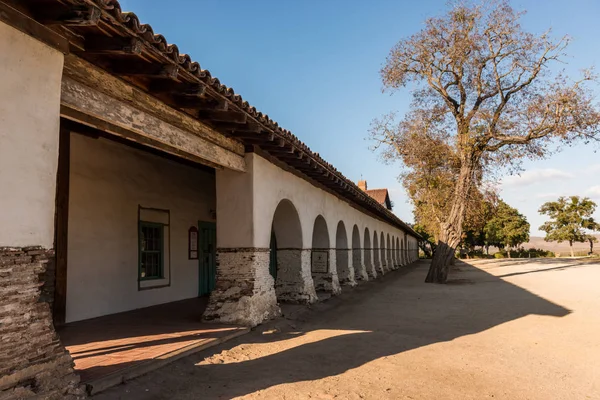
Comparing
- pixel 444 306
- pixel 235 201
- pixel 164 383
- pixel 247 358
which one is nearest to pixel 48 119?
pixel 164 383

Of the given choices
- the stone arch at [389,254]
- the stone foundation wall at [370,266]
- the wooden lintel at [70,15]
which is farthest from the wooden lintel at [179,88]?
the stone arch at [389,254]

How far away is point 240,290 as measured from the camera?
714cm

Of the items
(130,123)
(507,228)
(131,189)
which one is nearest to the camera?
(130,123)

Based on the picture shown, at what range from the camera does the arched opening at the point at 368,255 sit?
1837 cm

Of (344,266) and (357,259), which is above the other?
(357,259)

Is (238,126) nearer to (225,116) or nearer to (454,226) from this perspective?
(225,116)

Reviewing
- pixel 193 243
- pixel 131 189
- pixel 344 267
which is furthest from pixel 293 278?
pixel 344 267

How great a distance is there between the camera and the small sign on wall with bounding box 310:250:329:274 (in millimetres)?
12008

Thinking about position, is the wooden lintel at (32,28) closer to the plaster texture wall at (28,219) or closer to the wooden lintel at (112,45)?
the plaster texture wall at (28,219)

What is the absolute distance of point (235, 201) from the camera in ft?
24.3

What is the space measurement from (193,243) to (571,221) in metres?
49.1

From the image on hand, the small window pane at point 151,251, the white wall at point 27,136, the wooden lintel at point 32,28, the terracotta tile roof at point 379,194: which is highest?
the terracotta tile roof at point 379,194

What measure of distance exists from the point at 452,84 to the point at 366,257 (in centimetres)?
788

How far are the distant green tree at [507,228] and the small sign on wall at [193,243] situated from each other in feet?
147
